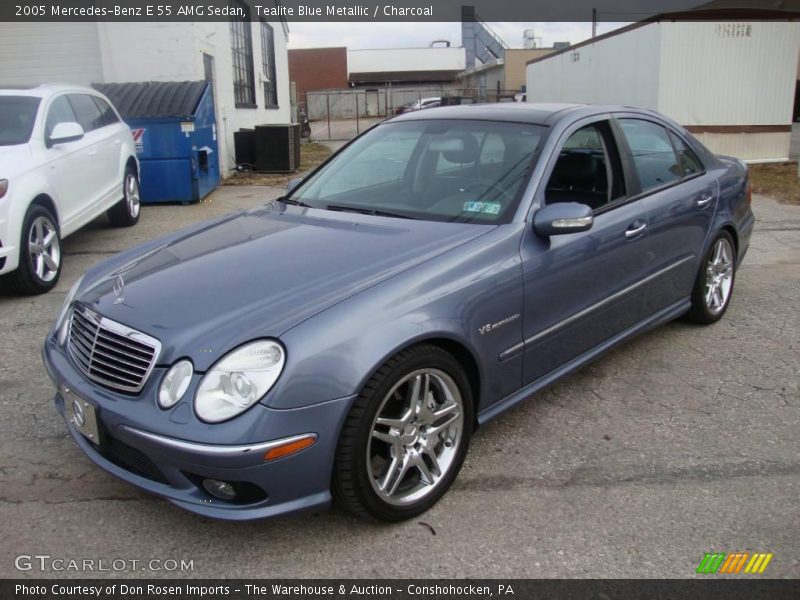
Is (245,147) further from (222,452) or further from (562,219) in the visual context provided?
(222,452)

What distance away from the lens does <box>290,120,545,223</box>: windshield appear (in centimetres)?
340

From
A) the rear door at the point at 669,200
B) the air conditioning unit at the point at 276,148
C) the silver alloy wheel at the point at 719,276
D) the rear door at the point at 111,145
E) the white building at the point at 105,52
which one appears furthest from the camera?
the air conditioning unit at the point at 276,148

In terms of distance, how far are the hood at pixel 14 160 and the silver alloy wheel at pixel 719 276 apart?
5.11 metres

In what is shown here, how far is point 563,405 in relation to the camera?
3.77 metres

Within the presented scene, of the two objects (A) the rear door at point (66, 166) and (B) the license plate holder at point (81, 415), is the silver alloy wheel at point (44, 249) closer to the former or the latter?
(A) the rear door at point (66, 166)

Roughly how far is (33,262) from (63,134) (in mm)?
1224

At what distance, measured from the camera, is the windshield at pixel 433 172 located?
3.40m

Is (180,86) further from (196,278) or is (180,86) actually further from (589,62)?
(589,62)

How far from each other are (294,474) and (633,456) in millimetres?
1663

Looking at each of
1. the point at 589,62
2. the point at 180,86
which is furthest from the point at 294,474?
the point at 589,62

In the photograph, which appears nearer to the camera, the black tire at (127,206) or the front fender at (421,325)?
the front fender at (421,325)

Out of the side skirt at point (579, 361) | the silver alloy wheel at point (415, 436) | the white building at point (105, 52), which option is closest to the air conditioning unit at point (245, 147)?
the white building at point (105, 52)

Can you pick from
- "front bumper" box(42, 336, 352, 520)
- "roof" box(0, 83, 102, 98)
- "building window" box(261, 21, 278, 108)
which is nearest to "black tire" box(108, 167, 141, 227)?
"roof" box(0, 83, 102, 98)

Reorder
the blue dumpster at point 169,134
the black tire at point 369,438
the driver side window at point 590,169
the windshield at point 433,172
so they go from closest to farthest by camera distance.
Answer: the black tire at point 369,438
the windshield at point 433,172
the driver side window at point 590,169
the blue dumpster at point 169,134
